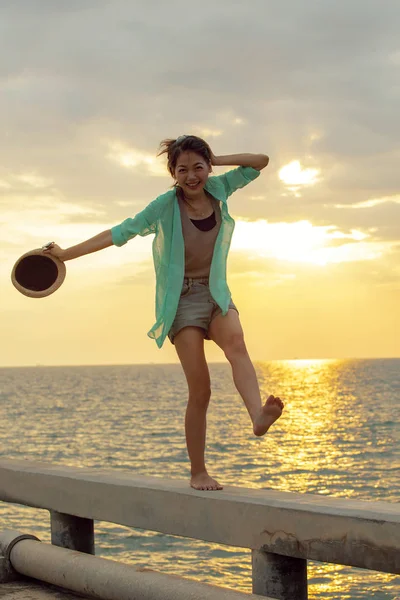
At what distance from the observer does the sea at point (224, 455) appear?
14.5 metres

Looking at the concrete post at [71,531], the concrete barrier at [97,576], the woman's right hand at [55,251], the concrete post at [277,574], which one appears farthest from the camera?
the concrete post at [71,531]

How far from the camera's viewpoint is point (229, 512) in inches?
177

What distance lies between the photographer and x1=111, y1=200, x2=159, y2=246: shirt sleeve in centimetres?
498

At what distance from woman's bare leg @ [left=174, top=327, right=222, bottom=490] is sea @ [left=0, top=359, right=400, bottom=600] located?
28.6 feet

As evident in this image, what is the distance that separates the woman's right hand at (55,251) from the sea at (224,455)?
9.30 m

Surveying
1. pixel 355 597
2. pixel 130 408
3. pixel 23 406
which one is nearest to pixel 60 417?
pixel 130 408

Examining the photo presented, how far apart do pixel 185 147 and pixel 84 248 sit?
82 centimetres

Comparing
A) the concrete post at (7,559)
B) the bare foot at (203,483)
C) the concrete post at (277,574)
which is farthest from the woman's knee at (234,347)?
Result: the concrete post at (7,559)

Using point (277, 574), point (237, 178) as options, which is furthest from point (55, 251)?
point (277, 574)

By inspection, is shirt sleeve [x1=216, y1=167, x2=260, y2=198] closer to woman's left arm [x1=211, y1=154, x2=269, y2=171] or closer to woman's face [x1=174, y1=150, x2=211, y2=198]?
woman's left arm [x1=211, y1=154, x2=269, y2=171]

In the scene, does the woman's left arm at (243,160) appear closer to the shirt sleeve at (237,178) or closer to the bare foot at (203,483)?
the shirt sleeve at (237,178)

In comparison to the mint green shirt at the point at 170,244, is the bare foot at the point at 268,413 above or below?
below

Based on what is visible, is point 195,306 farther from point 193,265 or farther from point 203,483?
point 203,483

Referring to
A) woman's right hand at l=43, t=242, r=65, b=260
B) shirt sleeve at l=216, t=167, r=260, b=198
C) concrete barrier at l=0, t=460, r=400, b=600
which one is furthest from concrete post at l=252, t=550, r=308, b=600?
shirt sleeve at l=216, t=167, r=260, b=198
